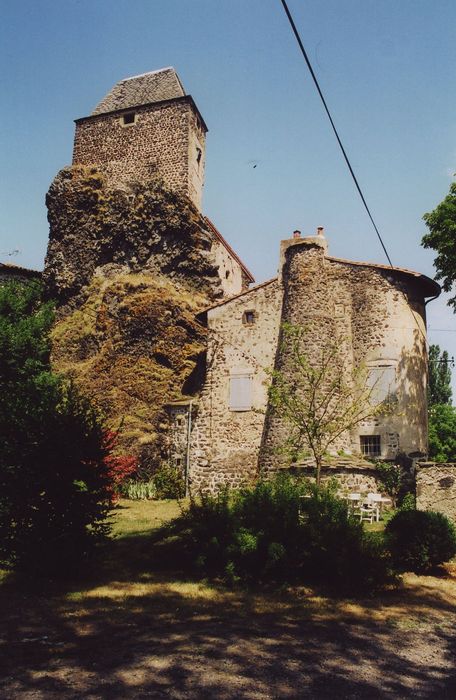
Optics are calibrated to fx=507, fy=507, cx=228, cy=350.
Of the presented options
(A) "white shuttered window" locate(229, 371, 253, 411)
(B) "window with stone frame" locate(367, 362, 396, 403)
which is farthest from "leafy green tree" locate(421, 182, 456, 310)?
(A) "white shuttered window" locate(229, 371, 253, 411)

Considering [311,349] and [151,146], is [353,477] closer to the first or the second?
[311,349]

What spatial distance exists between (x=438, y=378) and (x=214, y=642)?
4241cm

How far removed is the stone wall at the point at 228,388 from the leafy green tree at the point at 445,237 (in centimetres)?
653

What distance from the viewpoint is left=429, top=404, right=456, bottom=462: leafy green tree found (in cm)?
3972

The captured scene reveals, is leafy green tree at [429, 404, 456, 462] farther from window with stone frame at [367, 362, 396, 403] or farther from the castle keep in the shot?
window with stone frame at [367, 362, 396, 403]

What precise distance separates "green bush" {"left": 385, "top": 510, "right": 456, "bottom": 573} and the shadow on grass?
90 centimetres

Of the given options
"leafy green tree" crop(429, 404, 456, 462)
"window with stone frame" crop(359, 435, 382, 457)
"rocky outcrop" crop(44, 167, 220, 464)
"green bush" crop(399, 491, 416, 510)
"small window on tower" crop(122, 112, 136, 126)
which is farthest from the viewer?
"leafy green tree" crop(429, 404, 456, 462)

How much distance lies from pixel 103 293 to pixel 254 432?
38.7 ft

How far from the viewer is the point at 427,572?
11.0 meters

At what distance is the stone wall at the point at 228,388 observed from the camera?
21.2 m

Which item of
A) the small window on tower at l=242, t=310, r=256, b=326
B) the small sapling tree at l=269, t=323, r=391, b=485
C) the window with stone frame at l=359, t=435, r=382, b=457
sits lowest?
the window with stone frame at l=359, t=435, r=382, b=457

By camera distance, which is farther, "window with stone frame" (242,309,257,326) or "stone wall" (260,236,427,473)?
"window with stone frame" (242,309,257,326)

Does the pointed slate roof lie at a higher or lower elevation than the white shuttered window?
higher

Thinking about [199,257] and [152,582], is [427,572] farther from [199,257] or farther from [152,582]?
[199,257]
